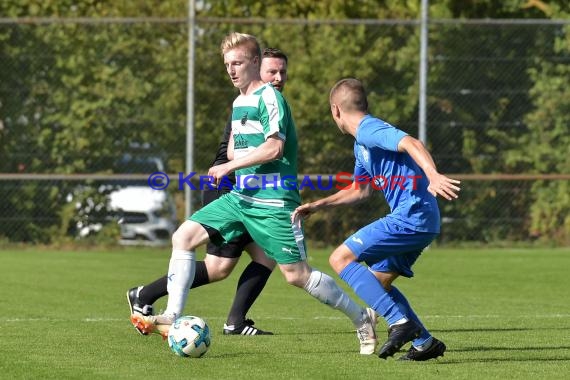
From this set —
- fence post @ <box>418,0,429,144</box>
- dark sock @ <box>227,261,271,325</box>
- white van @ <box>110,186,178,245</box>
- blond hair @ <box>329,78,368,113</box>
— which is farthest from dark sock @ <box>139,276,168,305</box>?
fence post @ <box>418,0,429,144</box>

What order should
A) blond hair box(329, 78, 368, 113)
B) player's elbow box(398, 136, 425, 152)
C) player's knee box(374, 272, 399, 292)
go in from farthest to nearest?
player's knee box(374, 272, 399, 292), blond hair box(329, 78, 368, 113), player's elbow box(398, 136, 425, 152)

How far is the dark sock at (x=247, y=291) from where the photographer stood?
842cm

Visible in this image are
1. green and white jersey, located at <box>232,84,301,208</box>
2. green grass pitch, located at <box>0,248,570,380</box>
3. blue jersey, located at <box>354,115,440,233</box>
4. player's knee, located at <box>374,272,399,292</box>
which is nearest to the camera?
green grass pitch, located at <box>0,248,570,380</box>

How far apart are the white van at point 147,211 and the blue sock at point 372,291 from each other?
9.83 meters

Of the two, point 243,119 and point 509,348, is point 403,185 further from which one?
point 509,348

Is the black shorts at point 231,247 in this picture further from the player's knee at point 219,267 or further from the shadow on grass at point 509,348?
the shadow on grass at point 509,348

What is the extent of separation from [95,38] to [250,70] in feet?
31.2

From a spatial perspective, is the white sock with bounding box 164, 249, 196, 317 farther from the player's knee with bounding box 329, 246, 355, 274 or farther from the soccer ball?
the player's knee with bounding box 329, 246, 355, 274

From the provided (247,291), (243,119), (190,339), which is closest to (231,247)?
(247,291)

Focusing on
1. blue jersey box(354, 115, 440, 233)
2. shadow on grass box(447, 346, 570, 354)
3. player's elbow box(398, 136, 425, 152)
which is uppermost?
player's elbow box(398, 136, 425, 152)

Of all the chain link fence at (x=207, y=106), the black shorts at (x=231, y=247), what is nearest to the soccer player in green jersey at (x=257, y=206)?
the black shorts at (x=231, y=247)

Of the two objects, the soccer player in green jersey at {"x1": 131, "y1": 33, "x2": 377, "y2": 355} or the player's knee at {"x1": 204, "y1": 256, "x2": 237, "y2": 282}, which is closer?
the soccer player in green jersey at {"x1": 131, "y1": 33, "x2": 377, "y2": 355}

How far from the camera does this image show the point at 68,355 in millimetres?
7121

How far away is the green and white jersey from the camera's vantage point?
7402 mm
